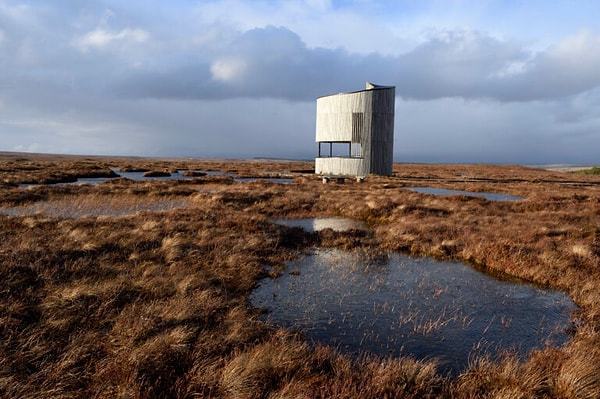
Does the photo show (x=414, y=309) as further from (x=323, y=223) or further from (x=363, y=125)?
(x=363, y=125)

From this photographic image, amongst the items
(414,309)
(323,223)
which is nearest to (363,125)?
(323,223)

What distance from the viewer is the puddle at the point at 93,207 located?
63.1 feet

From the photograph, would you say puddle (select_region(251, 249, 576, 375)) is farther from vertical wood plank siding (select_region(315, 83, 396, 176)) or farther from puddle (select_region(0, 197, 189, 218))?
vertical wood plank siding (select_region(315, 83, 396, 176))

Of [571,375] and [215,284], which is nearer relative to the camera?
[571,375]

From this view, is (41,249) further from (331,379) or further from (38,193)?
(38,193)

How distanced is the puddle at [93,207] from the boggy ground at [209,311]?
281 centimetres

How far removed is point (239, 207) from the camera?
2239 centimetres

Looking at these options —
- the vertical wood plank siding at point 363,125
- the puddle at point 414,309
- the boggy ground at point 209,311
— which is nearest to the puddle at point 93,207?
the boggy ground at point 209,311

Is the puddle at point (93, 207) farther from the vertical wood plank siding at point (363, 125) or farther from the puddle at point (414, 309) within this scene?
the vertical wood plank siding at point (363, 125)

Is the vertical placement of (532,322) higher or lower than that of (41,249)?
lower

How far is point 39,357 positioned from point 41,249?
6150mm

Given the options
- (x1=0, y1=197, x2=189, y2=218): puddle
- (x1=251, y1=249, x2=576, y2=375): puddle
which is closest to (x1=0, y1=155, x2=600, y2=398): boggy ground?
(x1=251, y1=249, x2=576, y2=375): puddle

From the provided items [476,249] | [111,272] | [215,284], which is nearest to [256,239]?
[215,284]

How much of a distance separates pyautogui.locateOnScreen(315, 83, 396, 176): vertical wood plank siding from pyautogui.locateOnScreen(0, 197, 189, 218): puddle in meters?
21.4
